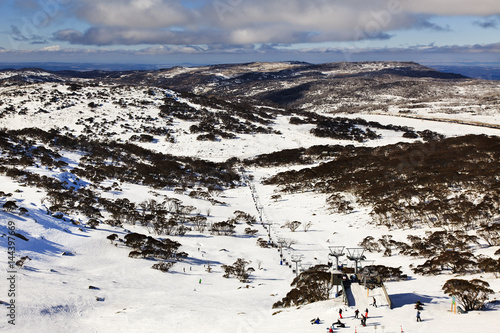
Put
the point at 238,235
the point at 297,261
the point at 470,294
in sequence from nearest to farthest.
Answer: the point at 470,294 → the point at 297,261 → the point at 238,235

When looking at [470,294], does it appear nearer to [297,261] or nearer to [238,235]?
[297,261]

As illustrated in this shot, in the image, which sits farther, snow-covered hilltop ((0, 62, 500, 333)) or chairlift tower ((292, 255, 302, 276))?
chairlift tower ((292, 255, 302, 276))

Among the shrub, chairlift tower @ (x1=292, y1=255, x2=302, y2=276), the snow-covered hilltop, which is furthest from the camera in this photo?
chairlift tower @ (x1=292, y1=255, x2=302, y2=276)

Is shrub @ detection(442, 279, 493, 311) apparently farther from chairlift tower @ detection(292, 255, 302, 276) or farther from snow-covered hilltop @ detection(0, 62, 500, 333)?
chairlift tower @ detection(292, 255, 302, 276)

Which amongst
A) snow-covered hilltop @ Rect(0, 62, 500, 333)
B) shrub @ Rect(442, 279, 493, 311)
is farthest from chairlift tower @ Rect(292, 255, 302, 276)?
shrub @ Rect(442, 279, 493, 311)

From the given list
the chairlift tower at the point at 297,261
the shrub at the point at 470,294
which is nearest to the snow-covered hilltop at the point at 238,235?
the chairlift tower at the point at 297,261

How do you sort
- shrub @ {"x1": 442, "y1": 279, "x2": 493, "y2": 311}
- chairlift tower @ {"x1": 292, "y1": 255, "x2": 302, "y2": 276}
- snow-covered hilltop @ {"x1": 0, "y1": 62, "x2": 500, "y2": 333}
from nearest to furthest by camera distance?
shrub @ {"x1": 442, "y1": 279, "x2": 493, "y2": 311}
snow-covered hilltop @ {"x1": 0, "y1": 62, "x2": 500, "y2": 333}
chairlift tower @ {"x1": 292, "y1": 255, "x2": 302, "y2": 276}

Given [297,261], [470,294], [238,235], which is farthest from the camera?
[238,235]

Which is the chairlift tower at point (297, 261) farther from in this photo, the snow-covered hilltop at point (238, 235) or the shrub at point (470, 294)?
the shrub at point (470, 294)

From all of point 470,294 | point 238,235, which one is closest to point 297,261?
point 238,235

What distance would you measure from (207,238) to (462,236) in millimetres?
27729

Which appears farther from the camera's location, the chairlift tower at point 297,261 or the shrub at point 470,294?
the chairlift tower at point 297,261

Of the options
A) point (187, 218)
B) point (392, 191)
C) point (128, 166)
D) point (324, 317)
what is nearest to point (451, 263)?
point (324, 317)

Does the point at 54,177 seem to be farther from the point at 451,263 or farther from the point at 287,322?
the point at 451,263
